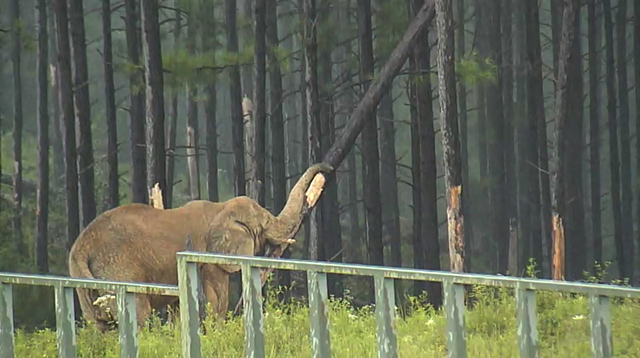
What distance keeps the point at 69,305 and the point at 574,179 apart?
25.5 metres

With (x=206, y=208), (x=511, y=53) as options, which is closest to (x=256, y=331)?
(x=206, y=208)

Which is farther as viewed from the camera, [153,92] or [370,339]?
[153,92]

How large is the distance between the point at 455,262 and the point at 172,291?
12.4 meters

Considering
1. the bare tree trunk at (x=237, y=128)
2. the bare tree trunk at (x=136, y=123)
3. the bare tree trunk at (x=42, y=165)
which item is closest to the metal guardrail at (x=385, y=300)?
the bare tree trunk at (x=136, y=123)

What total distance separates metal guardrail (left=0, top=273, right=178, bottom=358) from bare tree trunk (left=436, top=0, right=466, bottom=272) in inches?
453

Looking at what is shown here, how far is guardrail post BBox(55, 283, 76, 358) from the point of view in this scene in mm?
7047

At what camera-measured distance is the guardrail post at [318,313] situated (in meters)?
6.28

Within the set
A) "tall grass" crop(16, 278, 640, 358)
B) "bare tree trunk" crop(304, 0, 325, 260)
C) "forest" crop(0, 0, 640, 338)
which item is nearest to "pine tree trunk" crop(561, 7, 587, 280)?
"forest" crop(0, 0, 640, 338)

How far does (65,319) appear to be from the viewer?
705 cm

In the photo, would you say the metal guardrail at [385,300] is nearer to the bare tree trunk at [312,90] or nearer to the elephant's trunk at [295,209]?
the elephant's trunk at [295,209]

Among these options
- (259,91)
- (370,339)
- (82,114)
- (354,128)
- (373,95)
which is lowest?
(370,339)

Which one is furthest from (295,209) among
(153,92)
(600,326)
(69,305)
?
(600,326)

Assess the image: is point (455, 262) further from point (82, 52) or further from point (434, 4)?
point (82, 52)

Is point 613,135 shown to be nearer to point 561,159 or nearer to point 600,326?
point 561,159
